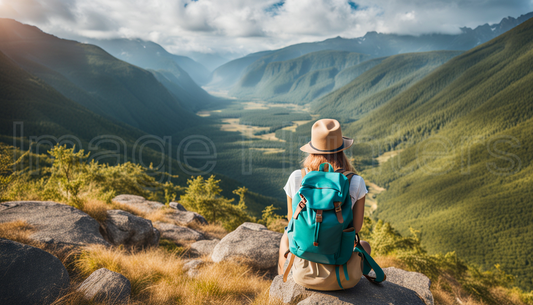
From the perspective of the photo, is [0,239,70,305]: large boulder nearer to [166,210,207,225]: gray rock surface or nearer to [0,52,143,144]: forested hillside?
[166,210,207,225]: gray rock surface

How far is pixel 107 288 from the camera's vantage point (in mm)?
5488

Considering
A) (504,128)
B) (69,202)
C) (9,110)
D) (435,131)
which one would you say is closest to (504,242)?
(504,128)

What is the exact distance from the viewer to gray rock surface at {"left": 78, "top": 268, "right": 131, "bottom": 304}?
533 cm

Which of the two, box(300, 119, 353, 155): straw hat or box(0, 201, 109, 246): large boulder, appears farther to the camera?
box(0, 201, 109, 246): large boulder

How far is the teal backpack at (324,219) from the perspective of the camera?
3.92 m

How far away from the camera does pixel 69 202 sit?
10219mm

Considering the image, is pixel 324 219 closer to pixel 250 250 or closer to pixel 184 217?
pixel 250 250

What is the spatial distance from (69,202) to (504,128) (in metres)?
184

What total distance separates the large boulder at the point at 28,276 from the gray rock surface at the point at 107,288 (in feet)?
1.56

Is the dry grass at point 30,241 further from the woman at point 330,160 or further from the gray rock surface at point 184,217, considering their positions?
the gray rock surface at point 184,217

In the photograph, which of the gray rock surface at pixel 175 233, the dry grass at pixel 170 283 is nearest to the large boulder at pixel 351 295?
the dry grass at pixel 170 283

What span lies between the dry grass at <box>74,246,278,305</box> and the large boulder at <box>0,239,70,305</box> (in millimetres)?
661

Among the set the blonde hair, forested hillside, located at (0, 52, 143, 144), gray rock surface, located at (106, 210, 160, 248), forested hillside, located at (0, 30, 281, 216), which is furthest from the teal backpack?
forested hillside, located at (0, 52, 143, 144)

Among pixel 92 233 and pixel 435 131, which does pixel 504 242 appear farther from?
pixel 435 131
